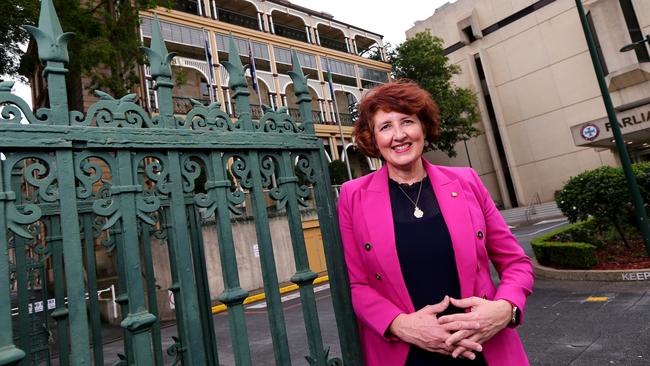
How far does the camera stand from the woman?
1.65 meters

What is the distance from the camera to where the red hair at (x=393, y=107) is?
1887 mm

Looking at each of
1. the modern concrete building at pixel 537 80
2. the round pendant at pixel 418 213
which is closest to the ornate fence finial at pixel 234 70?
the round pendant at pixel 418 213

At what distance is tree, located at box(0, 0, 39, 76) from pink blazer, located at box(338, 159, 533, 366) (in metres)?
10.3

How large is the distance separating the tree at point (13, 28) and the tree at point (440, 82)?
2197cm

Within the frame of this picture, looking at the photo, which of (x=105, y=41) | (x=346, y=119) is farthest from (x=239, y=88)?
(x=346, y=119)

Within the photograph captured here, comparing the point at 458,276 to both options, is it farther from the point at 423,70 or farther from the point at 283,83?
the point at 423,70

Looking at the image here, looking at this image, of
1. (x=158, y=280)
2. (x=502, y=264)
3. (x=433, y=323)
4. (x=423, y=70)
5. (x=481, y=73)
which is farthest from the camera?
(x=481, y=73)

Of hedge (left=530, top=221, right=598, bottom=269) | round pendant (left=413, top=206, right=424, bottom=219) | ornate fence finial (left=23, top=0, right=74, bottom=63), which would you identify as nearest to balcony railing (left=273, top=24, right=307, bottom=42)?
hedge (left=530, top=221, right=598, bottom=269)

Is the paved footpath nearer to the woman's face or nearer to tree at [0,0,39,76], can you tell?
the woman's face

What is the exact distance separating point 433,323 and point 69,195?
150 cm

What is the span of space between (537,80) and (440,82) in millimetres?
7683

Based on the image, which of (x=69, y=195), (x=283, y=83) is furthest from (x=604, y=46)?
(x=69, y=195)

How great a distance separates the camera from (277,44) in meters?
23.5

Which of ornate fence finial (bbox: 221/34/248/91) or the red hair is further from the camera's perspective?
the red hair
